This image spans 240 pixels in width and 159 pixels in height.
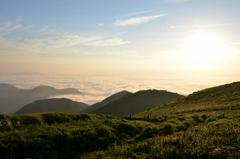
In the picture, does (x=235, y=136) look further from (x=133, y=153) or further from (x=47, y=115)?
(x=47, y=115)

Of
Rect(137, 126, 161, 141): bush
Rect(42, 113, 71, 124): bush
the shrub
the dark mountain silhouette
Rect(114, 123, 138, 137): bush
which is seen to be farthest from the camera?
the dark mountain silhouette

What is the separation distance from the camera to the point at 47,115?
22.2m

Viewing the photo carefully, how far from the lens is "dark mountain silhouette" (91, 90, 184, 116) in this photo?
378 ft

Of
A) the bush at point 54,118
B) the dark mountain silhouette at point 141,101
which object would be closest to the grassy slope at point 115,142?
the bush at point 54,118

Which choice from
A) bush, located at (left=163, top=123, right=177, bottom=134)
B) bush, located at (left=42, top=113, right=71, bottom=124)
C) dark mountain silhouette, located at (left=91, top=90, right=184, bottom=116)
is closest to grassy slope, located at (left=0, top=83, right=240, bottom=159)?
bush, located at (left=163, top=123, right=177, bottom=134)

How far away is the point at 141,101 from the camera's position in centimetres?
12600

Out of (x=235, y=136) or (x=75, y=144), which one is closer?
(x=235, y=136)

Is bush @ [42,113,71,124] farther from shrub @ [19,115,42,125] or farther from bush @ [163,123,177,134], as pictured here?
bush @ [163,123,177,134]

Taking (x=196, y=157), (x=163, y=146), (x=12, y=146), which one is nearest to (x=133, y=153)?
(x=163, y=146)

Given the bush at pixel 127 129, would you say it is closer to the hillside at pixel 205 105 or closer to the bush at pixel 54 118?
the bush at pixel 54 118

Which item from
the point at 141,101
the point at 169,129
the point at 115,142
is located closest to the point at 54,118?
the point at 115,142

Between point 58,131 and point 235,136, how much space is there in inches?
597

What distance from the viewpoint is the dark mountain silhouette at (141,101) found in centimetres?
11520

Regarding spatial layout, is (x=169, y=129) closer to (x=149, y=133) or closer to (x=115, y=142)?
(x=149, y=133)
